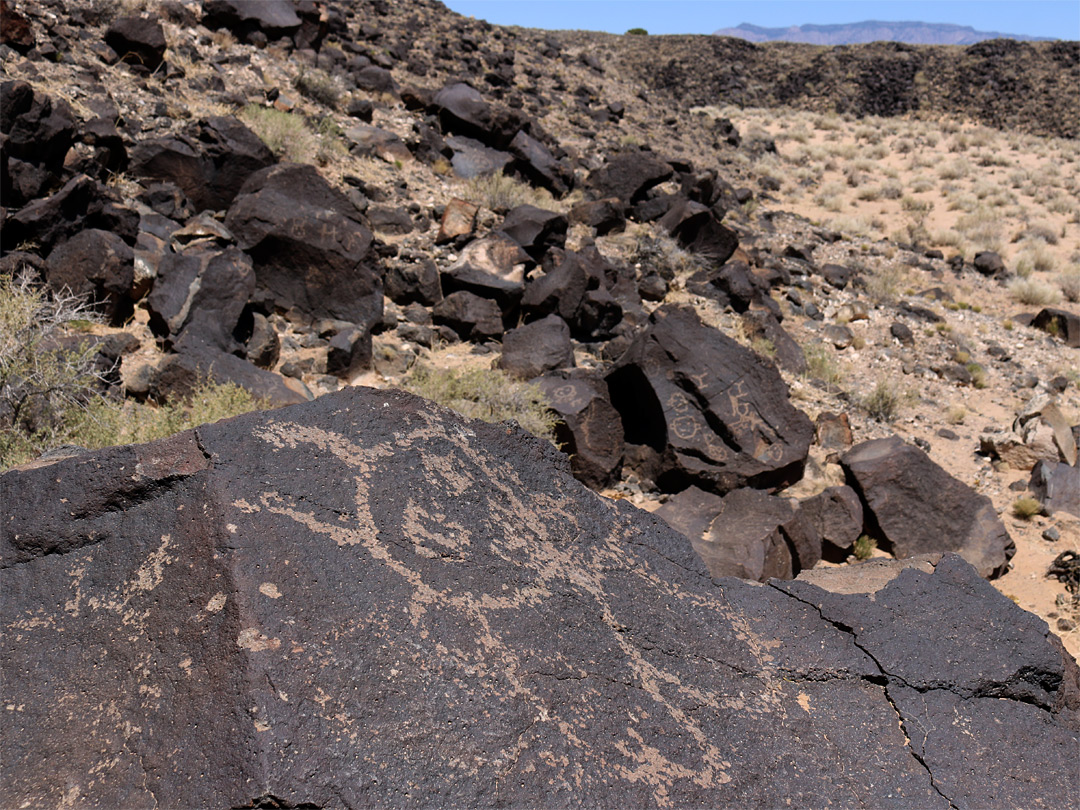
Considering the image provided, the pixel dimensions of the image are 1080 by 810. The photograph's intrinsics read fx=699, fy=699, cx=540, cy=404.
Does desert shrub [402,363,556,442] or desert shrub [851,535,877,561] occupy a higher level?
desert shrub [402,363,556,442]

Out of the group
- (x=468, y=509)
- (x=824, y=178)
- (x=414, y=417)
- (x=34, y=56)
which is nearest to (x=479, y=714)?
(x=468, y=509)

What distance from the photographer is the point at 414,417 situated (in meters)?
2.70

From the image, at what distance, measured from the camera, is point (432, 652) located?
6.19 ft

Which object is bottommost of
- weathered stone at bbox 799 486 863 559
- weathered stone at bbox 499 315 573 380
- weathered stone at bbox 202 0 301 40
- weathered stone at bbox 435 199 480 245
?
weathered stone at bbox 799 486 863 559

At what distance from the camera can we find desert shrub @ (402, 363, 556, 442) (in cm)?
634

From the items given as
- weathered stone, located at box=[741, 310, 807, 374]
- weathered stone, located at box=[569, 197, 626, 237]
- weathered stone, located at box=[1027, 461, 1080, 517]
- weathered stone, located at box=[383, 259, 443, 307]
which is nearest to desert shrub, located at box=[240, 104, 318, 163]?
weathered stone, located at box=[383, 259, 443, 307]

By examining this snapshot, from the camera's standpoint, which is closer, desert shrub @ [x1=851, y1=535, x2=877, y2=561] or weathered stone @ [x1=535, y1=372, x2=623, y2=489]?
desert shrub @ [x1=851, y1=535, x2=877, y2=561]

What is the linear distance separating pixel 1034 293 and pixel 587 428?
468 inches

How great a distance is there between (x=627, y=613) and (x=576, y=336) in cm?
701

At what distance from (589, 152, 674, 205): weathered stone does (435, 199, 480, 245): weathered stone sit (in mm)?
4303

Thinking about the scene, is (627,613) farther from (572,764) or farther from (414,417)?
(414,417)

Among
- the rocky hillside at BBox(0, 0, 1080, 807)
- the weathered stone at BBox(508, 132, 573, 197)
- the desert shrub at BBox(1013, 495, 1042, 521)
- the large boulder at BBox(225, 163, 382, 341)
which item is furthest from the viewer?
the weathered stone at BBox(508, 132, 573, 197)

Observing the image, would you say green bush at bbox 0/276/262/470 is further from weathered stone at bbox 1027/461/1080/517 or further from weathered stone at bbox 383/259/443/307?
weathered stone at bbox 1027/461/1080/517

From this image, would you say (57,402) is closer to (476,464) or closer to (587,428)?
(476,464)
